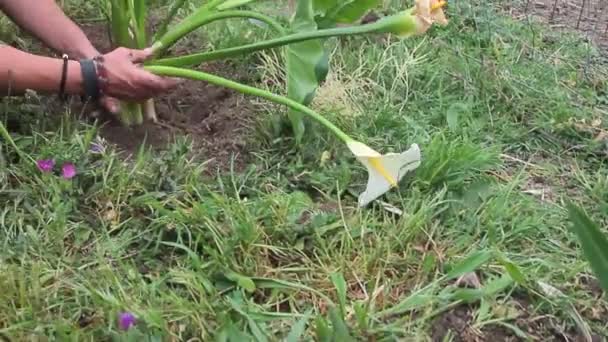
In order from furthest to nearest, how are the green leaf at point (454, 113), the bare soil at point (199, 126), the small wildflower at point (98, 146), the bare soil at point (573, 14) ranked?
the bare soil at point (573, 14), the green leaf at point (454, 113), the bare soil at point (199, 126), the small wildflower at point (98, 146)

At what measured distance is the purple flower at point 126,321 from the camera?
4.13 ft

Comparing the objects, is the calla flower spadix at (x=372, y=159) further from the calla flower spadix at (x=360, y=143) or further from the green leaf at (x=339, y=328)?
the green leaf at (x=339, y=328)

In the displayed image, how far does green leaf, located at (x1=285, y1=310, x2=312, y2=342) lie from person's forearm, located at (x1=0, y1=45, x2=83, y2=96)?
0.65m

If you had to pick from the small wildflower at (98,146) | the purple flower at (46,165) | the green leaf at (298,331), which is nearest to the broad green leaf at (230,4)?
the small wildflower at (98,146)

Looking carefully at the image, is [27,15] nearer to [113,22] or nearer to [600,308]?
[113,22]

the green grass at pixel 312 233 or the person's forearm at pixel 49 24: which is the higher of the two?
the person's forearm at pixel 49 24

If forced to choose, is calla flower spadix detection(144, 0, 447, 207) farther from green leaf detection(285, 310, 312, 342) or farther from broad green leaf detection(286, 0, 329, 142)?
green leaf detection(285, 310, 312, 342)

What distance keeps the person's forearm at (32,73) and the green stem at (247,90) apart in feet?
0.45

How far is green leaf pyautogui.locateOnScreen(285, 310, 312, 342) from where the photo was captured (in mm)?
1280

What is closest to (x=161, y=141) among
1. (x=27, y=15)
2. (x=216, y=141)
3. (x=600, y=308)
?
(x=216, y=141)

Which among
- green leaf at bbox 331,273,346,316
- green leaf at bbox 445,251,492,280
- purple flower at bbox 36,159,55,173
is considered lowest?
green leaf at bbox 445,251,492,280

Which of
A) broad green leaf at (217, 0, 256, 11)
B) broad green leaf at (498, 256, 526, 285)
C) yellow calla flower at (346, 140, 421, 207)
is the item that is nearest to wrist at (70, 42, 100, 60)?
broad green leaf at (217, 0, 256, 11)

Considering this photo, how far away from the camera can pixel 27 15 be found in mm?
1868

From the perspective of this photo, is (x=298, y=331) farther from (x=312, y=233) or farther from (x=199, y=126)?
(x=199, y=126)
